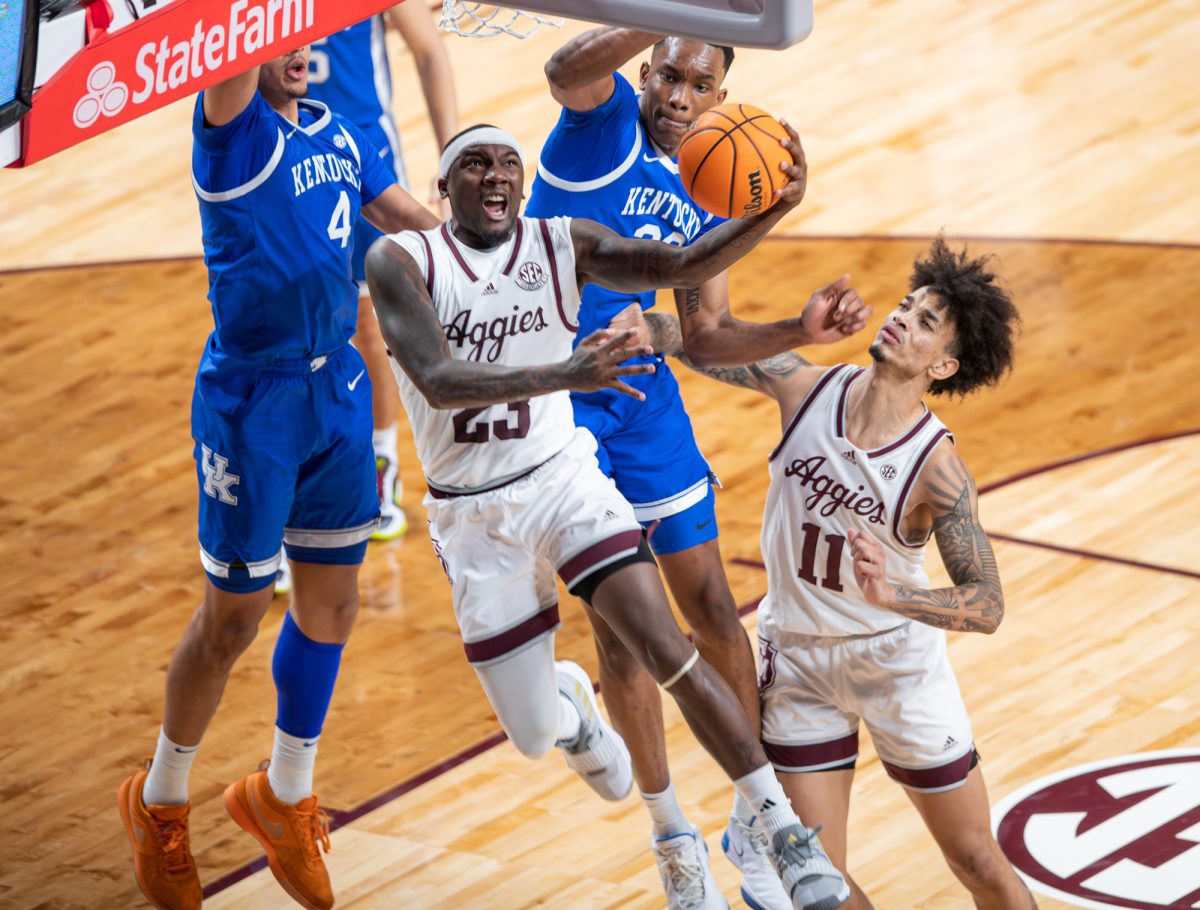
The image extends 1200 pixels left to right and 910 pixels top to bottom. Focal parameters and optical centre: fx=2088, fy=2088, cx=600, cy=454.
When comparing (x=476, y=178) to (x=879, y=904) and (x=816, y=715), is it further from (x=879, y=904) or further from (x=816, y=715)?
(x=879, y=904)

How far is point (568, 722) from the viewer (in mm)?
6422

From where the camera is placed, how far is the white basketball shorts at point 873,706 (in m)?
5.68

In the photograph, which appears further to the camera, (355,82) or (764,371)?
(355,82)

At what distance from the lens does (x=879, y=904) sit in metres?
6.42

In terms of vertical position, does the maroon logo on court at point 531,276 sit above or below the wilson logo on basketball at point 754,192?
below

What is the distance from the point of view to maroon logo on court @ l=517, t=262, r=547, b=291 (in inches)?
228

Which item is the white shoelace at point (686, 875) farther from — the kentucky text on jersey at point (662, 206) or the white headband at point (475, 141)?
the white headband at point (475, 141)

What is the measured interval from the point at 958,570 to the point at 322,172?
2217 mm

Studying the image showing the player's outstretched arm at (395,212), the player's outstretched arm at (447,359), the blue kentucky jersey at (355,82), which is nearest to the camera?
the player's outstretched arm at (447,359)

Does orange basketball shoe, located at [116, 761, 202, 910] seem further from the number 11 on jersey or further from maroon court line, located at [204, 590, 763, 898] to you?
the number 11 on jersey

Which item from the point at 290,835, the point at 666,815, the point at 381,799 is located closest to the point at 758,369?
the point at 666,815

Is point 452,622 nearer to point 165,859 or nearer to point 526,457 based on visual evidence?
point 165,859

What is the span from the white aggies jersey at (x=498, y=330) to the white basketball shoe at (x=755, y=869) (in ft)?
4.35

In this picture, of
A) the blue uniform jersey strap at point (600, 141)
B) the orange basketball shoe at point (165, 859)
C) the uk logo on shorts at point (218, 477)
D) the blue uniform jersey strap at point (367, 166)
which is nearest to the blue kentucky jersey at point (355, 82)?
the blue uniform jersey strap at point (367, 166)
